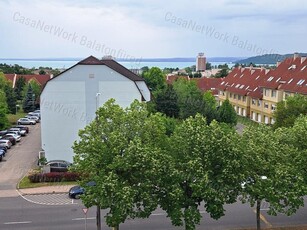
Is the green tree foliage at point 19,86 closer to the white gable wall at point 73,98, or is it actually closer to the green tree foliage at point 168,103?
the green tree foliage at point 168,103

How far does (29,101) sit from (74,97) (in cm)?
3524

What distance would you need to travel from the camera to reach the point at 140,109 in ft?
52.1

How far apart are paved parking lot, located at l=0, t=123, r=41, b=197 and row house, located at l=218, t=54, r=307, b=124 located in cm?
2635

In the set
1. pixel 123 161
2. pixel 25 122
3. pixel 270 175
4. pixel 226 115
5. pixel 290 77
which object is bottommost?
pixel 270 175

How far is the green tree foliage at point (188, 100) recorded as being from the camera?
1636 inches

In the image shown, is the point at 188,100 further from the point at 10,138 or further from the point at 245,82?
the point at 10,138

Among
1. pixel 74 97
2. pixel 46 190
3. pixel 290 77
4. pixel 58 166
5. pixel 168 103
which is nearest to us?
pixel 46 190

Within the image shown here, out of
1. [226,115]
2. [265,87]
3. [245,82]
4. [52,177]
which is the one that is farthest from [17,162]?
[245,82]

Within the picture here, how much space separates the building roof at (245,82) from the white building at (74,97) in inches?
995

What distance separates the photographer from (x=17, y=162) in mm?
31984

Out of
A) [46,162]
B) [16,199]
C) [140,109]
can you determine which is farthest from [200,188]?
[46,162]

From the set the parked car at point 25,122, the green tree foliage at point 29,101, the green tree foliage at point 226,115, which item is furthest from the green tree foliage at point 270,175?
the green tree foliage at point 29,101

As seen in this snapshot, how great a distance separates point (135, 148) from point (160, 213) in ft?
24.9

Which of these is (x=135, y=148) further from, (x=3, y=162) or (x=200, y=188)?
(x=3, y=162)
